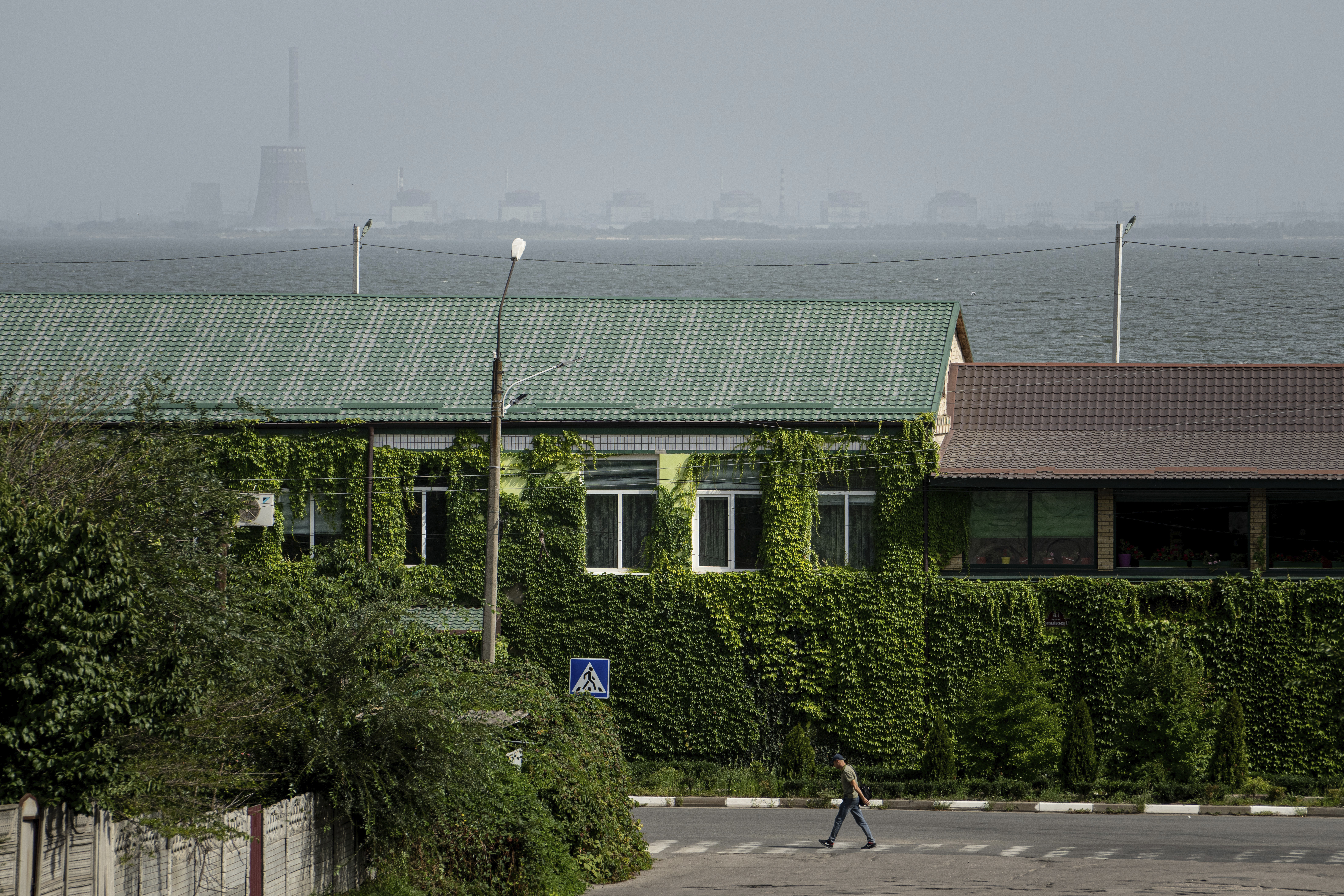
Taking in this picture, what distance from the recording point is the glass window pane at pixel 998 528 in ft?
109

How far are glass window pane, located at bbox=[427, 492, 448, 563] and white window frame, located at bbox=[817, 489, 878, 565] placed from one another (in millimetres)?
7650

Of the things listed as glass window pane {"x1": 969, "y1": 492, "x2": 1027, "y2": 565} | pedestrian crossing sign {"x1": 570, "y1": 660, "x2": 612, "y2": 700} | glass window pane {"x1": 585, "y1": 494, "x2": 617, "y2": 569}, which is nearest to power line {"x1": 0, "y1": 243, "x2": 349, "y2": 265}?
glass window pane {"x1": 585, "y1": 494, "x2": 617, "y2": 569}

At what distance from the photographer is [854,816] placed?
84.1ft

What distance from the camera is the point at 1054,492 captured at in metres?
33.0

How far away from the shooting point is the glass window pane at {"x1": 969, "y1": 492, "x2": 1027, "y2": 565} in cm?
3309

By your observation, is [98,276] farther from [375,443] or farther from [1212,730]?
[1212,730]

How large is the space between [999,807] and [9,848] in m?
20.0

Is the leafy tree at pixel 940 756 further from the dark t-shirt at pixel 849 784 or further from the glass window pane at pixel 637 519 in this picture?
the dark t-shirt at pixel 849 784

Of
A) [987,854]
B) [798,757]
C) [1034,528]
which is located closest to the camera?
[987,854]

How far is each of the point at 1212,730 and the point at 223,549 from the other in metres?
18.8

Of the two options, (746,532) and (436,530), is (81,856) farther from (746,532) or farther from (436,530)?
(746,532)

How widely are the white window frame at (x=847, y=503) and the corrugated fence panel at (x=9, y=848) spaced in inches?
804

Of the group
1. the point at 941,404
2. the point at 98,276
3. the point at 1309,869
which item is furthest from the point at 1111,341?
the point at 98,276

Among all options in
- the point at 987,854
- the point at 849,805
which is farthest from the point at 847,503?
the point at 987,854
